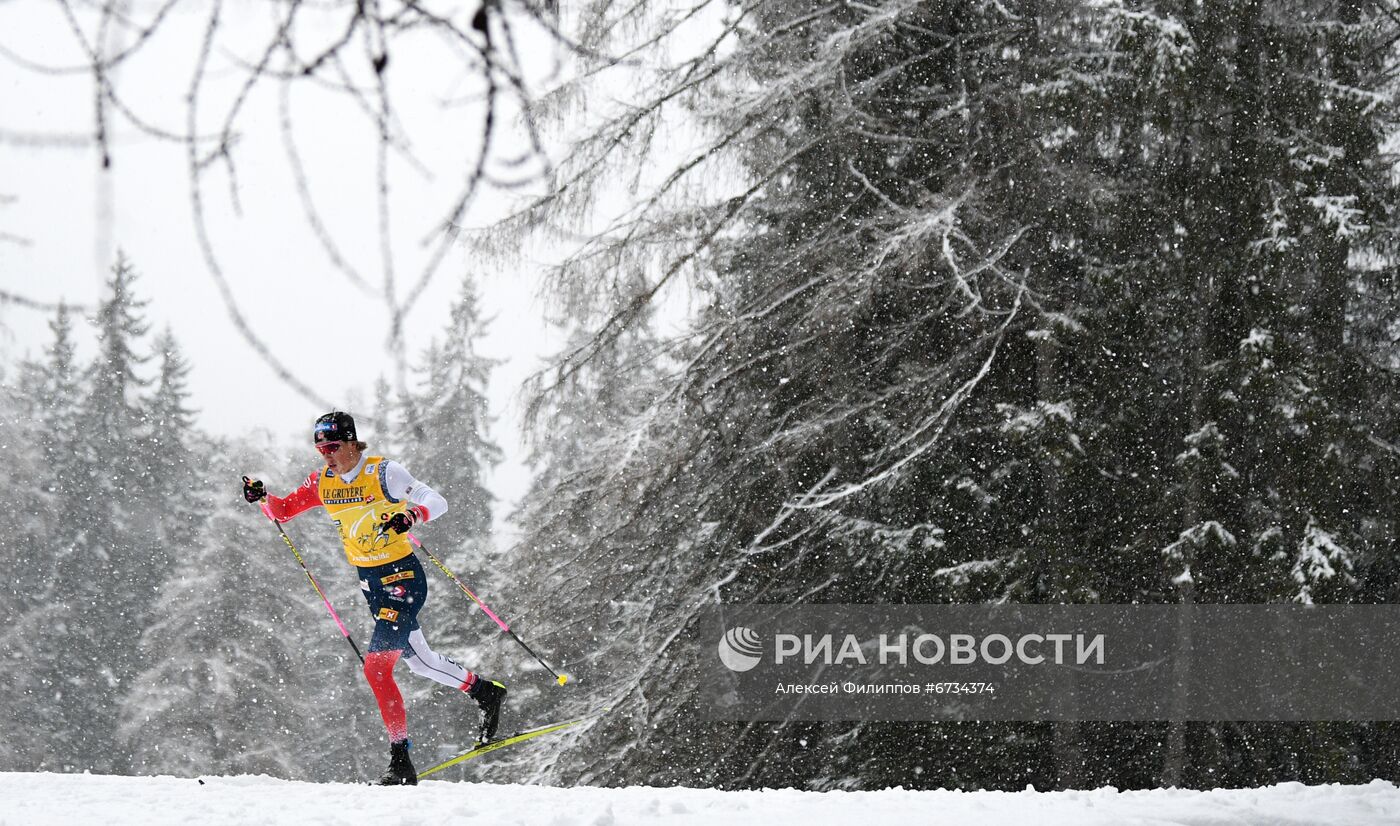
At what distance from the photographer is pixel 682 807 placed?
477 centimetres

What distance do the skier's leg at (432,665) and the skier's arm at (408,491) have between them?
0.73m

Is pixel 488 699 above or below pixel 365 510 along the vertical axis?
below

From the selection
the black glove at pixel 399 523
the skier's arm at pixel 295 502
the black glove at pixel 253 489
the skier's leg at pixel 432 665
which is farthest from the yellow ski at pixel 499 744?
the black glove at pixel 253 489

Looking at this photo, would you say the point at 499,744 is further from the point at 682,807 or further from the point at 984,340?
the point at 984,340

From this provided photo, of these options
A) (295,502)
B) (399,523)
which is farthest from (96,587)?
(399,523)

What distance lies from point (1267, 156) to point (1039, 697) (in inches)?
171

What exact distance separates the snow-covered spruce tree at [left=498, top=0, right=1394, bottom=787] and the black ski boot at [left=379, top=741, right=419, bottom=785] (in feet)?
10.5

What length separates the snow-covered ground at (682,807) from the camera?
14.0ft

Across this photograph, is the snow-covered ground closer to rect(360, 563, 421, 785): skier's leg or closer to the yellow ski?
rect(360, 563, 421, 785): skier's leg

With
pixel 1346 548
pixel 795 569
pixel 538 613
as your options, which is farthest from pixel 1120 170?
pixel 538 613

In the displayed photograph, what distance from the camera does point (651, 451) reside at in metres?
9.98

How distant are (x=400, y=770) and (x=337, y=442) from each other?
1839 mm

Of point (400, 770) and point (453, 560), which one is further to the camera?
point (453, 560)

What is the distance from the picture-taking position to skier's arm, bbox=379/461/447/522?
21.1 ft
